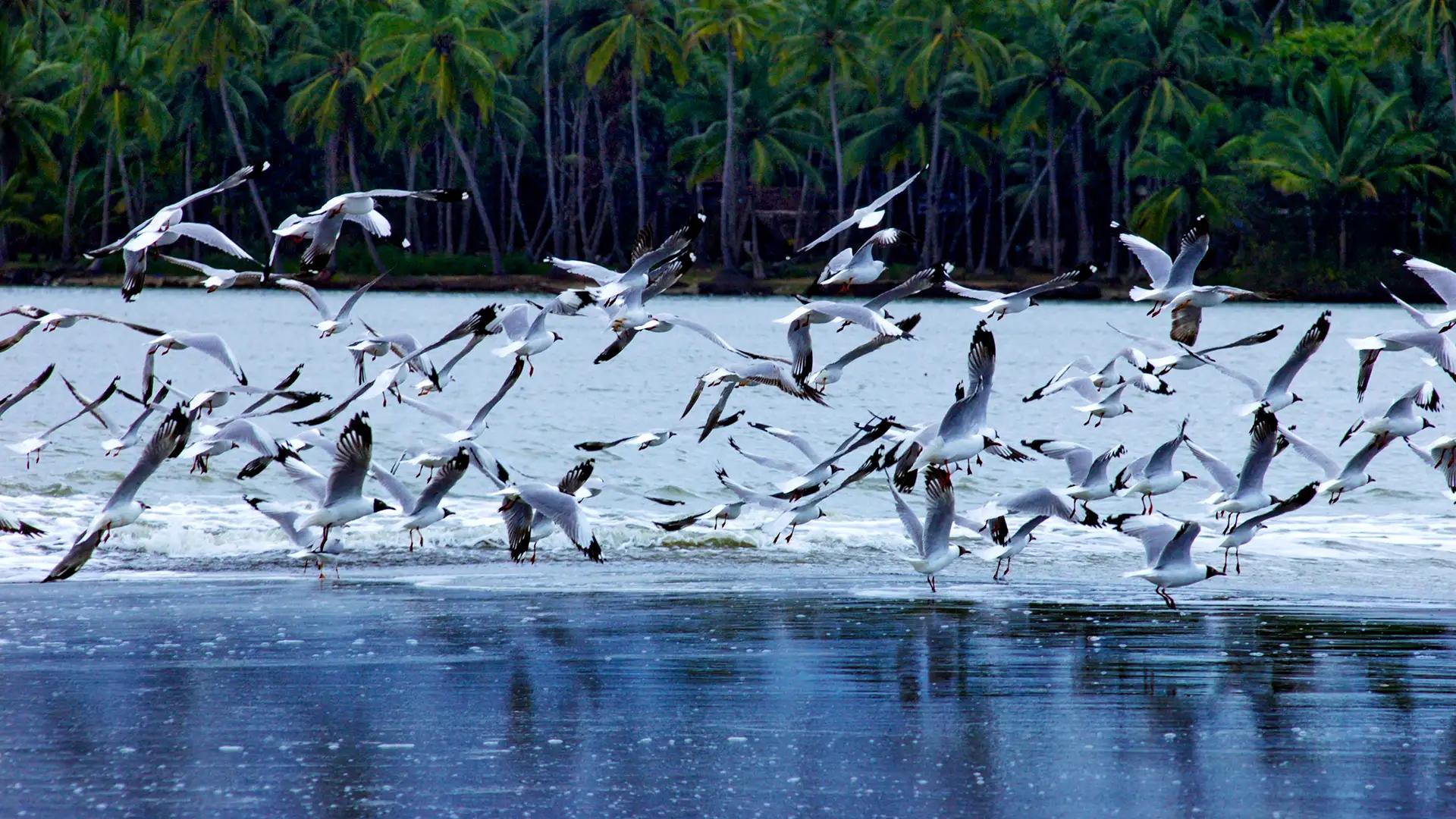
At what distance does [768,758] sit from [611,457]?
43.1ft

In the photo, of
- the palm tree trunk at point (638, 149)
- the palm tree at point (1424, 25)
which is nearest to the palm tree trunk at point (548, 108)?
the palm tree trunk at point (638, 149)

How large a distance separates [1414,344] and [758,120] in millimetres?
55839

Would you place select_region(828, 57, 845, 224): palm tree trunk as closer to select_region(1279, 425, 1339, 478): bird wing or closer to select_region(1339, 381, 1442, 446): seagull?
select_region(1279, 425, 1339, 478): bird wing

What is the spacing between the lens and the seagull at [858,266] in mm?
13438

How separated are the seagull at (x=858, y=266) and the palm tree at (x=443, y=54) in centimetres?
5126

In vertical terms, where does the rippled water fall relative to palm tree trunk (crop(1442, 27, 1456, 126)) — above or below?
below

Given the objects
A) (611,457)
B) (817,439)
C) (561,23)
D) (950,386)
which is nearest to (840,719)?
(611,457)

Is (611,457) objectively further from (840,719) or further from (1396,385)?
(1396,385)

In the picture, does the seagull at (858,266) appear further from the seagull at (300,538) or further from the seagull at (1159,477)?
the seagull at (300,538)

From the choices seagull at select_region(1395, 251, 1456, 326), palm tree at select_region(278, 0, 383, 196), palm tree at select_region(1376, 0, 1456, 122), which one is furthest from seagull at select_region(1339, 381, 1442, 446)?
palm tree at select_region(278, 0, 383, 196)

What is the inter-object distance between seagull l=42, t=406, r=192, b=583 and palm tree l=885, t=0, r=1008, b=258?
5371 cm

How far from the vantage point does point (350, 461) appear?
10.5 meters

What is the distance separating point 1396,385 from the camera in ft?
114

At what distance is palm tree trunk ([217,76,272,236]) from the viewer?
2621 inches
